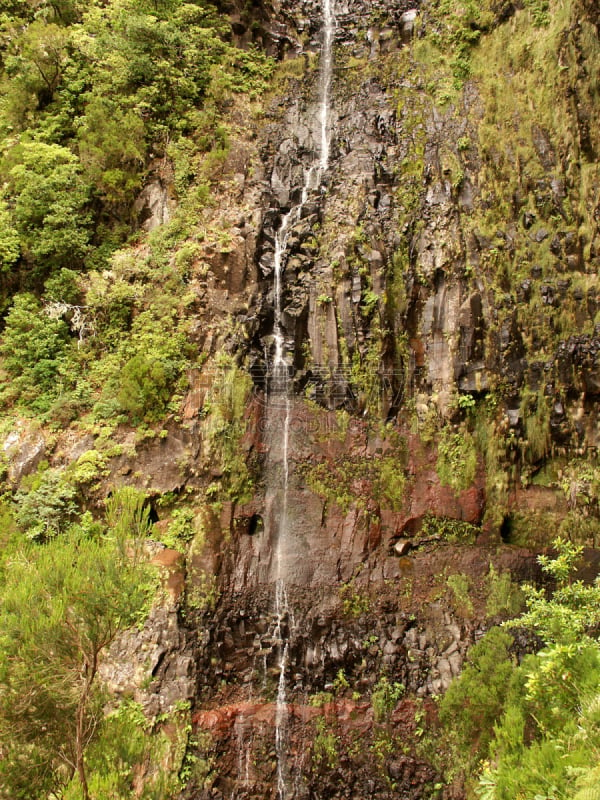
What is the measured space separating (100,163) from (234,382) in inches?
324

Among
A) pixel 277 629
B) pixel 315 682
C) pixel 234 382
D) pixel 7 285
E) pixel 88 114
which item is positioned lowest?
pixel 315 682

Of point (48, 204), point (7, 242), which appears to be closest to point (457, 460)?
point (48, 204)

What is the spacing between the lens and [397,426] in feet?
43.7

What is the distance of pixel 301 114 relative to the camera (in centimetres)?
1836

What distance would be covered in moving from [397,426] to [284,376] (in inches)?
124

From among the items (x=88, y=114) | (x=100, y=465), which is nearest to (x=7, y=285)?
(x=88, y=114)

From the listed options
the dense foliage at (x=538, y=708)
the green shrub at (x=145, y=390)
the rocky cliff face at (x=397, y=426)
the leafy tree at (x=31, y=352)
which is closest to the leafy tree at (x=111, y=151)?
the rocky cliff face at (x=397, y=426)

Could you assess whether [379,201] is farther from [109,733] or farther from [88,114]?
[109,733]

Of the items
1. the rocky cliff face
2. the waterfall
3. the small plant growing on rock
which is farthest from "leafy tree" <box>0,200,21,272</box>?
the small plant growing on rock

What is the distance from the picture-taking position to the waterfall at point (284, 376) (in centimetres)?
1096

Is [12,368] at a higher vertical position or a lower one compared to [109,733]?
higher

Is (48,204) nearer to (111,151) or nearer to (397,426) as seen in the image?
(111,151)

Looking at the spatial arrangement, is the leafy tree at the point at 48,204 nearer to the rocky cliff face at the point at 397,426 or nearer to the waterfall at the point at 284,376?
the rocky cliff face at the point at 397,426

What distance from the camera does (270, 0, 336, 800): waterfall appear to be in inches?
432
